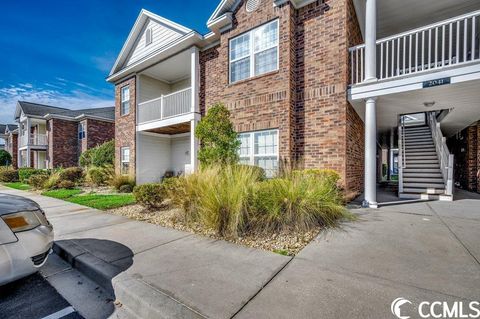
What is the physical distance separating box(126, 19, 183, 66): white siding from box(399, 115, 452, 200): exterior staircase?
1092cm

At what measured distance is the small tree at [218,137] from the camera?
682 cm

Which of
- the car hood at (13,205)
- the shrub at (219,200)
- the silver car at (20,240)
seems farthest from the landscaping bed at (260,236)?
the car hood at (13,205)

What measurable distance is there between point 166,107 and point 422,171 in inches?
439

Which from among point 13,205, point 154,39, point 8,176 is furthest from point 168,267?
point 8,176

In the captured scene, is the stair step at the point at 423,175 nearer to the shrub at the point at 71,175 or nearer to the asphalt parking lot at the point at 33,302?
the asphalt parking lot at the point at 33,302

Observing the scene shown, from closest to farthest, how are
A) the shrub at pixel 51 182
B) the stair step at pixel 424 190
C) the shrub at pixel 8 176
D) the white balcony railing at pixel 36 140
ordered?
the stair step at pixel 424 190, the shrub at pixel 51 182, the shrub at pixel 8 176, the white balcony railing at pixel 36 140

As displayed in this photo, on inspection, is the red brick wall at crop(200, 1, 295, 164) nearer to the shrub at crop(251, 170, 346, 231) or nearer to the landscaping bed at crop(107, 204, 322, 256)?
the shrub at crop(251, 170, 346, 231)

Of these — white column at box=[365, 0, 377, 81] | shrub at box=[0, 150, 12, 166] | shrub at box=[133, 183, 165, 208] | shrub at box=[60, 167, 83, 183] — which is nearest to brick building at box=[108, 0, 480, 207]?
white column at box=[365, 0, 377, 81]

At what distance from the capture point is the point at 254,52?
8.31 metres

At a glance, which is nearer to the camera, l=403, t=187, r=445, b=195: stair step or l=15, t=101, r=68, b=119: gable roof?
l=403, t=187, r=445, b=195: stair step

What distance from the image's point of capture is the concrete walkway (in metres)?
2.18

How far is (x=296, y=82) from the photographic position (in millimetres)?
7836

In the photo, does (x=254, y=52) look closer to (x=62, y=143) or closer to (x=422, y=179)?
(x=422, y=179)

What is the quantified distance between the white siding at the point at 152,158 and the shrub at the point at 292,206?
9.59 meters
